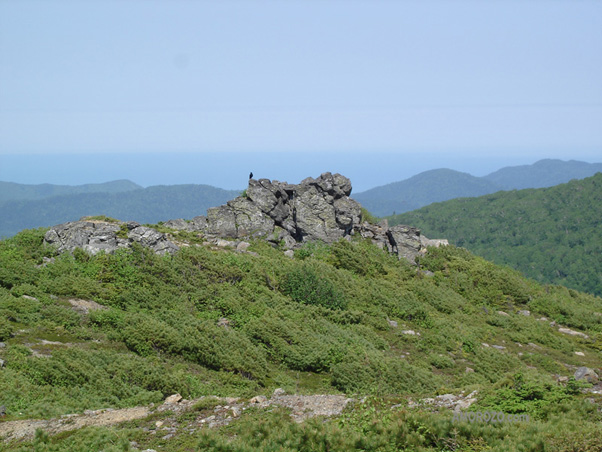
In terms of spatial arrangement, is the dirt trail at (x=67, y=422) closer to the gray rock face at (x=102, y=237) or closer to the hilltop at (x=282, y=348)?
the hilltop at (x=282, y=348)

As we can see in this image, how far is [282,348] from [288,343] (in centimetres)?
84

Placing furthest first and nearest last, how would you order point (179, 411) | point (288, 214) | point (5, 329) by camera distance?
point (288, 214), point (5, 329), point (179, 411)

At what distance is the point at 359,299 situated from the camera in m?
31.6

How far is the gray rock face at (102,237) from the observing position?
95.1ft

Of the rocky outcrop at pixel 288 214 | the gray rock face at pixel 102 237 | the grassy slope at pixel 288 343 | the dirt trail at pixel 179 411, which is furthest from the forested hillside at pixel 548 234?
the dirt trail at pixel 179 411

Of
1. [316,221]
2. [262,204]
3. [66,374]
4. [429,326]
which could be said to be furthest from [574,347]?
[66,374]

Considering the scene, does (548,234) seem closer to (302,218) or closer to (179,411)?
(302,218)

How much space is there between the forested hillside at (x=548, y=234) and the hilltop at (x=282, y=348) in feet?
405

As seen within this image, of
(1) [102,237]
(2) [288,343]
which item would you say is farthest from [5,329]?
(2) [288,343]

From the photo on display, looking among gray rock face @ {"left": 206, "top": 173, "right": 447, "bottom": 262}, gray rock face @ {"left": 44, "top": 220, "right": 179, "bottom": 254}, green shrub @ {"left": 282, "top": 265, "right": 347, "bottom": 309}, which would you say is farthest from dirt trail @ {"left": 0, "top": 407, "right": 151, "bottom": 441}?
gray rock face @ {"left": 206, "top": 173, "right": 447, "bottom": 262}

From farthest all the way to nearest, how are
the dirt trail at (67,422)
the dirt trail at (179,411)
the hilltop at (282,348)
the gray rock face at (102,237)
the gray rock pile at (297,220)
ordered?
the gray rock pile at (297,220) < the gray rock face at (102,237) < the dirt trail at (179,411) < the dirt trail at (67,422) < the hilltop at (282,348)

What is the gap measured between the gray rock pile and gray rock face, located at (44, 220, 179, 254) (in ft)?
24.8

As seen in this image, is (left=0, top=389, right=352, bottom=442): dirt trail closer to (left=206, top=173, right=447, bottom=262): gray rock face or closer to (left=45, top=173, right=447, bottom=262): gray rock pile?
(left=45, top=173, right=447, bottom=262): gray rock pile

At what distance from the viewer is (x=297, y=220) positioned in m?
42.2
